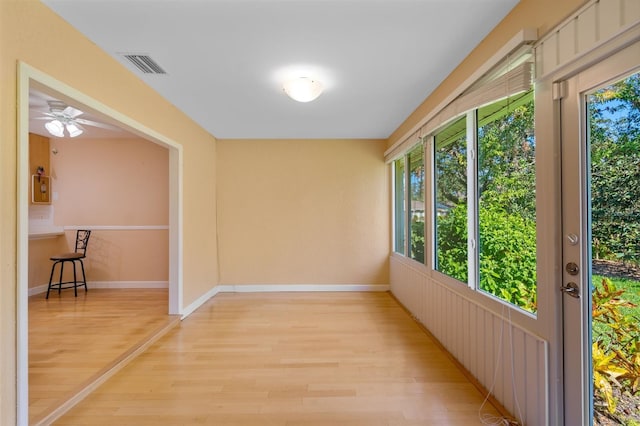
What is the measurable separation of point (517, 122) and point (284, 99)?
2131 millimetres

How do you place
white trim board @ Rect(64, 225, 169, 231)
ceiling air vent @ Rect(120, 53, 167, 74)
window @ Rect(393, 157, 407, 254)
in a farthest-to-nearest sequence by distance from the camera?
white trim board @ Rect(64, 225, 169, 231), window @ Rect(393, 157, 407, 254), ceiling air vent @ Rect(120, 53, 167, 74)

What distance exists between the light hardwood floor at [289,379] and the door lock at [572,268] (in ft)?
3.54

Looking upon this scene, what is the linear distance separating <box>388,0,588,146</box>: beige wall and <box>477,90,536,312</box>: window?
325 millimetres

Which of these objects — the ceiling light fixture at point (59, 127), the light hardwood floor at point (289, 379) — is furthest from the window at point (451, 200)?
the ceiling light fixture at point (59, 127)

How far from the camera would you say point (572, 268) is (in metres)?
1.39

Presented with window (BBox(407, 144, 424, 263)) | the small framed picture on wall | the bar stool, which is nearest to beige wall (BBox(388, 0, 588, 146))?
window (BBox(407, 144, 424, 263))

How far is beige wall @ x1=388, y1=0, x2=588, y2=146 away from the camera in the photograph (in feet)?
4.62

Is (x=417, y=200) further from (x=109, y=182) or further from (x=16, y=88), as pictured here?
(x=109, y=182)

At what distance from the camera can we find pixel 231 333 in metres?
3.05

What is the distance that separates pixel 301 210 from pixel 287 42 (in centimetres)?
295

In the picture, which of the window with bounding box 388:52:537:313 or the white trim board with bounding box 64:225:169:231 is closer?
the window with bounding box 388:52:537:313

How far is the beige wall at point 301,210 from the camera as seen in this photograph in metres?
4.70

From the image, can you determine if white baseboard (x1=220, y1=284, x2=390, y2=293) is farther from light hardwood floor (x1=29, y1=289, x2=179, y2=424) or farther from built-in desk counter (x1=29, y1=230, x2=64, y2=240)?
built-in desk counter (x1=29, y1=230, x2=64, y2=240)

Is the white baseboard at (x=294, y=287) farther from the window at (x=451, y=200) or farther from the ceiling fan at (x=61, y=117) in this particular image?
the ceiling fan at (x=61, y=117)
